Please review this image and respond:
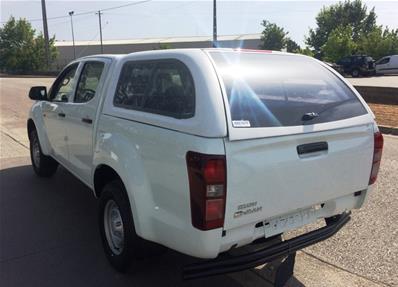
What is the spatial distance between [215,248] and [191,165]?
1.88 ft

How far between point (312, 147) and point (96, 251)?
2.33 metres

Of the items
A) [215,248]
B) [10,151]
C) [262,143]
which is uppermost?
[262,143]

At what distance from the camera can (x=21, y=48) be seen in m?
68.9

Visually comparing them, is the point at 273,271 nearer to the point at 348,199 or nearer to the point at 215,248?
the point at 348,199

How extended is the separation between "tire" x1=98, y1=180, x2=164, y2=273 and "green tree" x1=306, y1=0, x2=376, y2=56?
3299 inches

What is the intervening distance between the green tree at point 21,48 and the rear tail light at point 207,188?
68.1m

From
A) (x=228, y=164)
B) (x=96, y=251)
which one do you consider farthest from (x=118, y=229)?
(x=228, y=164)

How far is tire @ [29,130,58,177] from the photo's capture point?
670cm

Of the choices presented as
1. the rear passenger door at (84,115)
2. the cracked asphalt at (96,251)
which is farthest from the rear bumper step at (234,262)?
the rear passenger door at (84,115)

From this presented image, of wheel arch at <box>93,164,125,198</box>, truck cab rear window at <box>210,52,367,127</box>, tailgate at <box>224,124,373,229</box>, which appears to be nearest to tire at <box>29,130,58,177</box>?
wheel arch at <box>93,164,125,198</box>

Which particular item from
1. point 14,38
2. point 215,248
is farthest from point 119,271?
point 14,38

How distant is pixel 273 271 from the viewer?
3984 millimetres

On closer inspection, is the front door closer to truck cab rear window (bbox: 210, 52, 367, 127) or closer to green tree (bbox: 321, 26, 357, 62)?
truck cab rear window (bbox: 210, 52, 367, 127)

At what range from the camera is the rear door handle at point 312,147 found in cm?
326
